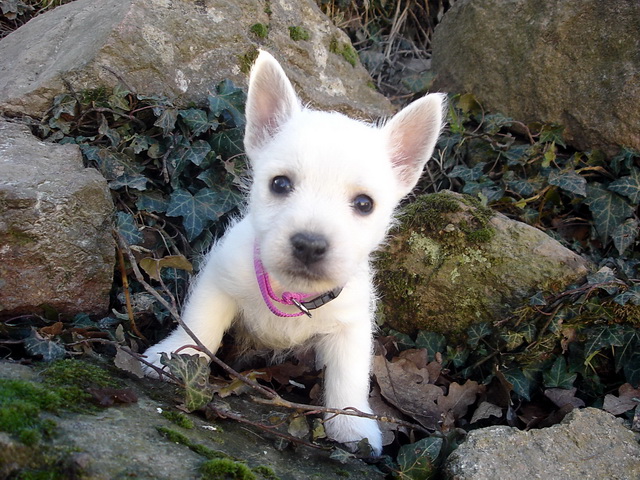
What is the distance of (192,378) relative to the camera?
8.36ft

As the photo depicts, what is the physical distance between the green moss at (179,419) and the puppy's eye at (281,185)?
1.20 meters

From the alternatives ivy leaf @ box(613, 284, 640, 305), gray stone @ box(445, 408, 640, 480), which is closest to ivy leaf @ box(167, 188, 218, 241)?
gray stone @ box(445, 408, 640, 480)

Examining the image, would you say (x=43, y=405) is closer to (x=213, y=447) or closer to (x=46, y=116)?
(x=213, y=447)

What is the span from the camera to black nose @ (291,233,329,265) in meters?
2.52

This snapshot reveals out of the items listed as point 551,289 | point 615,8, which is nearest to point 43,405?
A: point 551,289

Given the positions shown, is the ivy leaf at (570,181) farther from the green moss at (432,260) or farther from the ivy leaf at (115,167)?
the ivy leaf at (115,167)

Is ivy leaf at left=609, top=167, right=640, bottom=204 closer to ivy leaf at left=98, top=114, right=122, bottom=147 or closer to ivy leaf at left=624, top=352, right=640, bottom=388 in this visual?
ivy leaf at left=624, top=352, right=640, bottom=388

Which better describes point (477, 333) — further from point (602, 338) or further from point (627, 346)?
point (627, 346)

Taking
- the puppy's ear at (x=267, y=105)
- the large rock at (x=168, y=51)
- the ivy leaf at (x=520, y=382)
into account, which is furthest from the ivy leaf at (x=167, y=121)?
the ivy leaf at (x=520, y=382)

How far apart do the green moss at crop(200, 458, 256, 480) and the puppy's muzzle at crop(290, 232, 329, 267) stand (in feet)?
3.03

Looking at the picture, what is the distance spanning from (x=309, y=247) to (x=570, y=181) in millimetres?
3233

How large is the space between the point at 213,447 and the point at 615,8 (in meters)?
5.19

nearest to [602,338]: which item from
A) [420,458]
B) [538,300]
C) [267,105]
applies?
[538,300]

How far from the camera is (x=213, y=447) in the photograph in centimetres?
229
